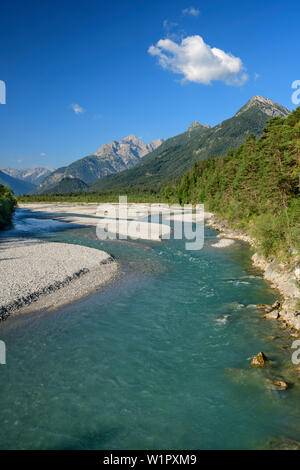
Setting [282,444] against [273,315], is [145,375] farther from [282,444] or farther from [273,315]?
[273,315]

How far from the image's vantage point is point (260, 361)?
45.2ft

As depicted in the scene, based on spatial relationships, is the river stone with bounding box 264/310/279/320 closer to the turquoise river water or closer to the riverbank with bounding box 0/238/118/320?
the turquoise river water

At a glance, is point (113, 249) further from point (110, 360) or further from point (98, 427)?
point (98, 427)

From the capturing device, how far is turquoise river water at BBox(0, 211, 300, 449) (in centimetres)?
1000

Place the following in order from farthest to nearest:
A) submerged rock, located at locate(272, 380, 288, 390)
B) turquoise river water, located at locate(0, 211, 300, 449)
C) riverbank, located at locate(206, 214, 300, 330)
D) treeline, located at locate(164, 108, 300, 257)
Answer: treeline, located at locate(164, 108, 300, 257) < riverbank, located at locate(206, 214, 300, 330) < submerged rock, located at locate(272, 380, 288, 390) < turquoise river water, located at locate(0, 211, 300, 449)

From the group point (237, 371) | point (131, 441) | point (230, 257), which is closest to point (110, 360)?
point (131, 441)

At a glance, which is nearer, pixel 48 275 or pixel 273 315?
pixel 273 315

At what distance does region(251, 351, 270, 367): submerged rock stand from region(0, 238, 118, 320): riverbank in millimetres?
14072

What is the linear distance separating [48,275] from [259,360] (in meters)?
19.6

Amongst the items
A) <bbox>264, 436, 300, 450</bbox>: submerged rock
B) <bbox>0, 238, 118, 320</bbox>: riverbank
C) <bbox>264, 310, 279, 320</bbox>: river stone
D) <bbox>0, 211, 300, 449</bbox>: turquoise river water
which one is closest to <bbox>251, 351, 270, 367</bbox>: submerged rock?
<bbox>0, 211, 300, 449</bbox>: turquoise river water

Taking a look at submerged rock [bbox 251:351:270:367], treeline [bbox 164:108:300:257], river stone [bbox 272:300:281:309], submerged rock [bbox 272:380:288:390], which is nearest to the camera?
submerged rock [bbox 272:380:288:390]

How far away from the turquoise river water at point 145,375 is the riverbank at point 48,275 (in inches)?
61.8

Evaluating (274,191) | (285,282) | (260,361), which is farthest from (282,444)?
(274,191)

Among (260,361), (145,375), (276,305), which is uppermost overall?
(276,305)
